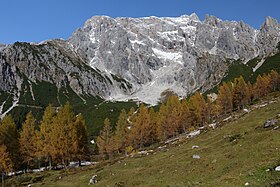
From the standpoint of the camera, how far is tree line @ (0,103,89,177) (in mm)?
75750

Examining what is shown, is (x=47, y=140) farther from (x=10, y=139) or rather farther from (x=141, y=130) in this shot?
(x=141, y=130)

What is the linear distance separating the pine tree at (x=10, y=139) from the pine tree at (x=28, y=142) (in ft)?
5.91

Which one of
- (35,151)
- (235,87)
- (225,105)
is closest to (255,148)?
(35,151)

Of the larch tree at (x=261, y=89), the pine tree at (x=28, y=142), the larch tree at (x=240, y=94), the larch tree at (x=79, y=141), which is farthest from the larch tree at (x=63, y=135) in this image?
the larch tree at (x=261, y=89)

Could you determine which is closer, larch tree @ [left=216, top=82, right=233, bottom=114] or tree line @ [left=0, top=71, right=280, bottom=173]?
tree line @ [left=0, top=71, right=280, bottom=173]

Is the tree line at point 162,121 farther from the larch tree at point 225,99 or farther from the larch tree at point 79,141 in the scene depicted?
the larch tree at point 79,141

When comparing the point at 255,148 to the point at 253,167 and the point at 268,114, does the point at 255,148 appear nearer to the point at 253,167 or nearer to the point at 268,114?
the point at 253,167

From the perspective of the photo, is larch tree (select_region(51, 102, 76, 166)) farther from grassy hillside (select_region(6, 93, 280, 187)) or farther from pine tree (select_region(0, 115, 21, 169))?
grassy hillside (select_region(6, 93, 280, 187))

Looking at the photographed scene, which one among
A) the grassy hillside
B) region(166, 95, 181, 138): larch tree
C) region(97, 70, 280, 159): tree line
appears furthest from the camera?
region(166, 95, 181, 138): larch tree

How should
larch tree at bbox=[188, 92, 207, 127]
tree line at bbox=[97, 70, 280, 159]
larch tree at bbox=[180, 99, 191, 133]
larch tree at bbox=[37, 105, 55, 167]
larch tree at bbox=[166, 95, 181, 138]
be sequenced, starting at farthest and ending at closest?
larch tree at bbox=[188, 92, 207, 127] → larch tree at bbox=[180, 99, 191, 133] → larch tree at bbox=[166, 95, 181, 138] → tree line at bbox=[97, 70, 280, 159] → larch tree at bbox=[37, 105, 55, 167]

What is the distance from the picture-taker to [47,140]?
260ft

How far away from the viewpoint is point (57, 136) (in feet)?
249

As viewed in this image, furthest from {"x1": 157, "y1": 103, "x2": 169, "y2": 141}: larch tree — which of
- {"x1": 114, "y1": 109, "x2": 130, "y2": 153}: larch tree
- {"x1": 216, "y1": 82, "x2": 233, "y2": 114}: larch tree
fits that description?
{"x1": 216, "y1": 82, "x2": 233, "y2": 114}: larch tree

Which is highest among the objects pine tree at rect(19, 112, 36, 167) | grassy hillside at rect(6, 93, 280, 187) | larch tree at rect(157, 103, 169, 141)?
pine tree at rect(19, 112, 36, 167)
